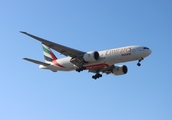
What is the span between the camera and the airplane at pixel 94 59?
59.0m

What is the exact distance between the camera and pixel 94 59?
2377 inches

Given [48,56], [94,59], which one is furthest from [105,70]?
[48,56]

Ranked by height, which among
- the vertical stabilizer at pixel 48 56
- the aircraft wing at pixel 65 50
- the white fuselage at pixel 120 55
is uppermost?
the vertical stabilizer at pixel 48 56

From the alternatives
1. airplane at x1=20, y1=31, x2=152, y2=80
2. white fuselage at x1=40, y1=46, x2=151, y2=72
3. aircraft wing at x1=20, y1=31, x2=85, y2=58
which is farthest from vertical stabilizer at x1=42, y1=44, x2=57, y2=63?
white fuselage at x1=40, y1=46, x2=151, y2=72

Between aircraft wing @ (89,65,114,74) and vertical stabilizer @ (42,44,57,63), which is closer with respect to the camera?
aircraft wing @ (89,65,114,74)

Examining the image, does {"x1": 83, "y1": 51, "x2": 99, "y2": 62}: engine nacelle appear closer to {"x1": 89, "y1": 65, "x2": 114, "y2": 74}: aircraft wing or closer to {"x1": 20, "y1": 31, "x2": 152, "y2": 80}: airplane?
{"x1": 20, "y1": 31, "x2": 152, "y2": 80}: airplane

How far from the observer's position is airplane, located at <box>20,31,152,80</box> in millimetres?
58969

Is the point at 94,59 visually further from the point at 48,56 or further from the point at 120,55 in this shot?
the point at 48,56

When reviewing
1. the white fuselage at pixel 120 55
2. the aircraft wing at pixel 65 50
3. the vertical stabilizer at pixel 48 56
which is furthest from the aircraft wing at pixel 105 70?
the vertical stabilizer at pixel 48 56

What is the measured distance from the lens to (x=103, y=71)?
219 feet

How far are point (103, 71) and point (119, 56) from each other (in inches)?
329

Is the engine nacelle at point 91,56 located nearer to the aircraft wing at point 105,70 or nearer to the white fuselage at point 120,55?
the white fuselage at point 120,55

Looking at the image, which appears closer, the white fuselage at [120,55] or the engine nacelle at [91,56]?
the white fuselage at [120,55]

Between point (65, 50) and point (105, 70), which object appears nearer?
point (65, 50)
